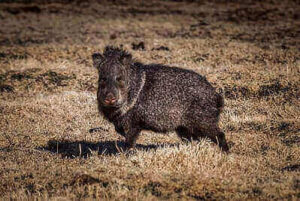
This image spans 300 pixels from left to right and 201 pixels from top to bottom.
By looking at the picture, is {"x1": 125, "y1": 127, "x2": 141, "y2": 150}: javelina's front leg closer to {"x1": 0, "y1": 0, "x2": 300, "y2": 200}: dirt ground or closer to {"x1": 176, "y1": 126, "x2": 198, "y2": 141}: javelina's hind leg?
{"x1": 0, "y1": 0, "x2": 300, "y2": 200}: dirt ground

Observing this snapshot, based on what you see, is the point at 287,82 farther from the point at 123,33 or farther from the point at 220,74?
the point at 123,33

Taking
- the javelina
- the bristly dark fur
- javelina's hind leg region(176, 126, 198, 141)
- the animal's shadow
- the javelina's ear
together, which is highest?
the bristly dark fur

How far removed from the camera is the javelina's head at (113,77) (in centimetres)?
580

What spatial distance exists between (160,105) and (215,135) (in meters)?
0.93

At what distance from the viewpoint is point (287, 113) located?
8.66 metres

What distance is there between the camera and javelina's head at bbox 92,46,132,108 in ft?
19.0

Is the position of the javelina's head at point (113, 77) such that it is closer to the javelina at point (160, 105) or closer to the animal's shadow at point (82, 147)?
the javelina at point (160, 105)

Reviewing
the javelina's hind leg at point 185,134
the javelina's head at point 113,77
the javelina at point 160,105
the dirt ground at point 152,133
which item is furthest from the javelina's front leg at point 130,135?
the javelina's hind leg at point 185,134

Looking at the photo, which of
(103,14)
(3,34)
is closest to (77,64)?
(3,34)

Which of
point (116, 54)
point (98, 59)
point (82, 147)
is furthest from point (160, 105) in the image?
point (82, 147)

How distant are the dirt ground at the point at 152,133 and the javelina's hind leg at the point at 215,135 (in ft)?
0.63

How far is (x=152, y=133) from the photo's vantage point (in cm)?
826

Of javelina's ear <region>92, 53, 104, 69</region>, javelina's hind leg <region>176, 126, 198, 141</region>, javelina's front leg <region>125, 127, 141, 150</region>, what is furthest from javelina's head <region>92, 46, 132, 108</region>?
javelina's hind leg <region>176, 126, 198, 141</region>

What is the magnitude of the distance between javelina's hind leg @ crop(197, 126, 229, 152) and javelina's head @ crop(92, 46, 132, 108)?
1.27m
